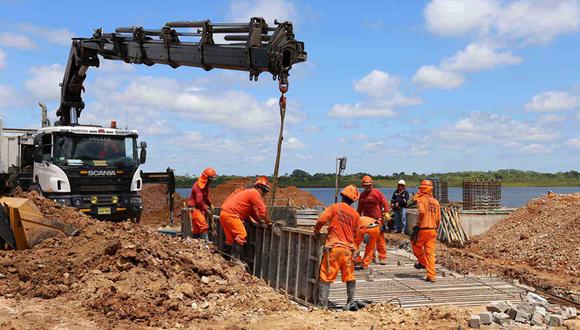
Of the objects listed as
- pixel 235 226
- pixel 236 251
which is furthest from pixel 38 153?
pixel 235 226

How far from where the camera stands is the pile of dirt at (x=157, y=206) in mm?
24656

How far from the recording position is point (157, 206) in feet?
92.3

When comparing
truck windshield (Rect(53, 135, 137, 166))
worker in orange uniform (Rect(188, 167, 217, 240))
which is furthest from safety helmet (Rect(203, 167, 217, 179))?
truck windshield (Rect(53, 135, 137, 166))

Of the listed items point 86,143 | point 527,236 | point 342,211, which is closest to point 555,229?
point 527,236

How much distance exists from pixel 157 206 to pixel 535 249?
652 inches

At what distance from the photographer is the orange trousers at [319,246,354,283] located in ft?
29.9

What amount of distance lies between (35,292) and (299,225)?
8530 millimetres

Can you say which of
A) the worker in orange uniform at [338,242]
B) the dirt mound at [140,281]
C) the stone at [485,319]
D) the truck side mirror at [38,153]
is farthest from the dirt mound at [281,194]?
the stone at [485,319]

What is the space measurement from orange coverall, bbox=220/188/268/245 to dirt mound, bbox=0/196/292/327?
0.57 meters

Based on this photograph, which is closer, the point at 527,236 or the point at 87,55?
the point at 87,55

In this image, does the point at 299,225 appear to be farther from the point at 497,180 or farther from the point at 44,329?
the point at 497,180

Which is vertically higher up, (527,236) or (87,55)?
(87,55)

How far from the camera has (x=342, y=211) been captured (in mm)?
9266

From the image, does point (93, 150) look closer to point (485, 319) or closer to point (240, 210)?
point (240, 210)
